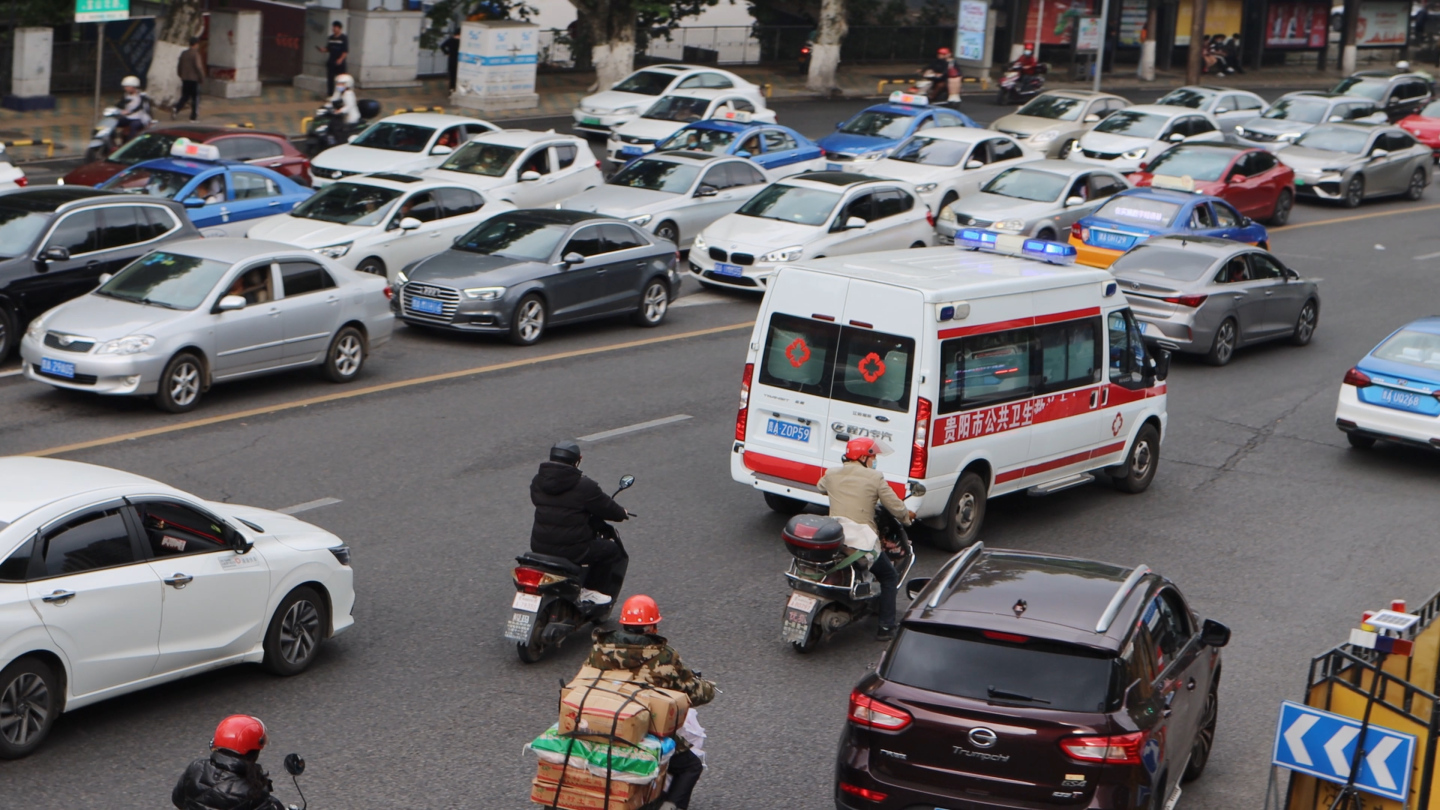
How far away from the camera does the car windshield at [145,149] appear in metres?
23.0

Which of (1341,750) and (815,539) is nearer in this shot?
(1341,750)

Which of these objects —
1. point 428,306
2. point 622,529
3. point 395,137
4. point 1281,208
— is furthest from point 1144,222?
point 622,529

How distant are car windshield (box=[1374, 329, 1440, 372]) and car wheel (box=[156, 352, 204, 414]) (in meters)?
12.3

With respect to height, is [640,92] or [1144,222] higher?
[640,92]

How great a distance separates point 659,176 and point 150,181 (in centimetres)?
774

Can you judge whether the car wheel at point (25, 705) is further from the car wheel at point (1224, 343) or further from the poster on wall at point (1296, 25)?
the poster on wall at point (1296, 25)

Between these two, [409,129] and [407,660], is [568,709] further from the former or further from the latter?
[409,129]

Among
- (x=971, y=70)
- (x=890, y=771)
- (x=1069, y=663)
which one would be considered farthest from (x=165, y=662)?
(x=971, y=70)

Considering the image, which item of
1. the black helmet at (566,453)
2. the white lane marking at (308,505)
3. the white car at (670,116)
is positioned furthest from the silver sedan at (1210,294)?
the black helmet at (566,453)

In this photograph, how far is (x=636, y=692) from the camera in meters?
7.55

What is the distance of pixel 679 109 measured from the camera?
32.4 metres

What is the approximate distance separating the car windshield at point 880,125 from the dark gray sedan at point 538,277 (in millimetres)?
11529

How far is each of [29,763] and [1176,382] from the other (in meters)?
15.0

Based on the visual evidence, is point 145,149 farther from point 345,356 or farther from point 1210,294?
point 1210,294
